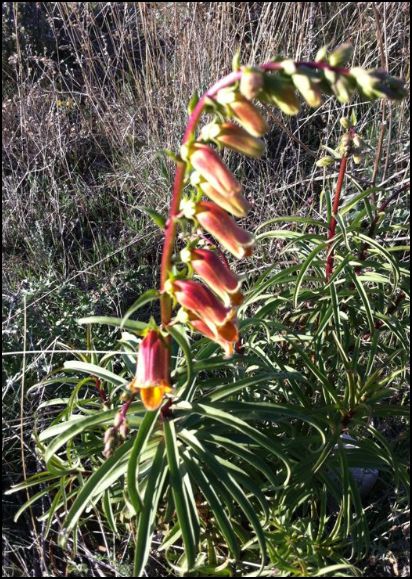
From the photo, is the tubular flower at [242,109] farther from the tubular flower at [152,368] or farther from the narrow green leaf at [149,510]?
the narrow green leaf at [149,510]

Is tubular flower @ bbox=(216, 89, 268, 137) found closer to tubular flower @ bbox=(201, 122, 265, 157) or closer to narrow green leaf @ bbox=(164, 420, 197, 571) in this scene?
tubular flower @ bbox=(201, 122, 265, 157)

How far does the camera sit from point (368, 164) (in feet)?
10.6

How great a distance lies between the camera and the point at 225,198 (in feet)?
4.53

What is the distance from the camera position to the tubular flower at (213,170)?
1.33 m

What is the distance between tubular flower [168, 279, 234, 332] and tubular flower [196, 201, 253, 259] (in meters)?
0.12

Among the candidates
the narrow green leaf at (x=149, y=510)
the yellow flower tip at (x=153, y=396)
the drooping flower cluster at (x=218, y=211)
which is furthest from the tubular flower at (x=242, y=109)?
Result: the narrow green leaf at (x=149, y=510)

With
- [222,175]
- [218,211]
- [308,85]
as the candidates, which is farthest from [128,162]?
[308,85]

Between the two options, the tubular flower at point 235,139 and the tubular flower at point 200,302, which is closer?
the tubular flower at point 235,139

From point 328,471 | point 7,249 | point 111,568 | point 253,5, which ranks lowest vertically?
point 111,568

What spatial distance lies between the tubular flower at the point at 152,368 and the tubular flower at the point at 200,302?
11 centimetres

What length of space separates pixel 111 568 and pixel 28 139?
2542mm

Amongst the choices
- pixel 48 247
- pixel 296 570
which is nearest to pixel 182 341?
pixel 296 570

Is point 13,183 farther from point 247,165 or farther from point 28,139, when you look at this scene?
point 247,165

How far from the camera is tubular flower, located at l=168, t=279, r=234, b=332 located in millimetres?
1463
